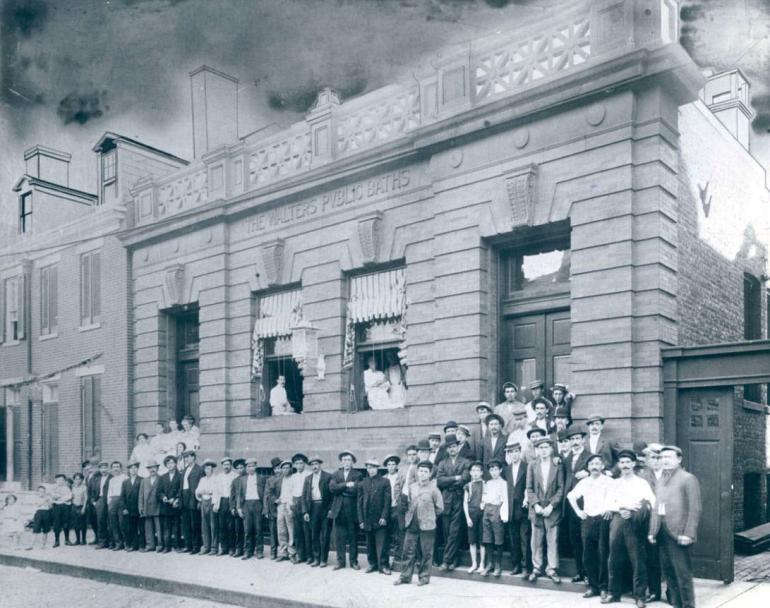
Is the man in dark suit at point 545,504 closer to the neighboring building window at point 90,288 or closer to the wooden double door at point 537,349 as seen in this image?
the wooden double door at point 537,349

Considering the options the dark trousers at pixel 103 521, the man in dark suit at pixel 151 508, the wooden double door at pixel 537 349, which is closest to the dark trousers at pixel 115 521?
the dark trousers at pixel 103 521

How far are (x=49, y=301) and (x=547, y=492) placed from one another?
14261 millimetres

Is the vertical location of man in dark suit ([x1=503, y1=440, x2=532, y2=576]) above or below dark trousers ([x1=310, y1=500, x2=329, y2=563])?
above

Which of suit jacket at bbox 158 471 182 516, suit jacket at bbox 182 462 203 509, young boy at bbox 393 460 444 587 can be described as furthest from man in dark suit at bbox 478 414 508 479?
suit jacket at bbox 158 471 182 516

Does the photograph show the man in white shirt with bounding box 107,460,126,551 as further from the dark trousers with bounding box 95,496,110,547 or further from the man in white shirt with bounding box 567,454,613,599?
the man in white shirt with bounding box 567,454,613,599

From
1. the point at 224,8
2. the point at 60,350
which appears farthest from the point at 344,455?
the point at 60,350

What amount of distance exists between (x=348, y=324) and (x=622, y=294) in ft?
18.8

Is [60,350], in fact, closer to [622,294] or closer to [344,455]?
[344,455]

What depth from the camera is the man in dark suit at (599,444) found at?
1045cm

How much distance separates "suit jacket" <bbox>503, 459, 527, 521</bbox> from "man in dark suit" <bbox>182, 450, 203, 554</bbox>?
667 centimetres

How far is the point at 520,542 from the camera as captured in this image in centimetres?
1084

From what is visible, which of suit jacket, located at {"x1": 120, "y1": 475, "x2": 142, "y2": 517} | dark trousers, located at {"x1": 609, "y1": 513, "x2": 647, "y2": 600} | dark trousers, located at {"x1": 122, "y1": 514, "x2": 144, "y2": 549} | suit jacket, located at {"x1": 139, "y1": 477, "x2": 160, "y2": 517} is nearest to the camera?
dark trousers, located at {"x1": 609, "y1": 513, "x2": 647, "y2": 600}

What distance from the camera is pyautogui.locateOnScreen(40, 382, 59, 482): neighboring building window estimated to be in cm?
1964

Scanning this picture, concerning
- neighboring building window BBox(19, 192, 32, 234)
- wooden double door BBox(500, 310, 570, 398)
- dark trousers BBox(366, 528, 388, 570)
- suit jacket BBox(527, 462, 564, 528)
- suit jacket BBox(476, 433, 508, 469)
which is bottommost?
dark trousers BBox(366, 528, 388, 570)
